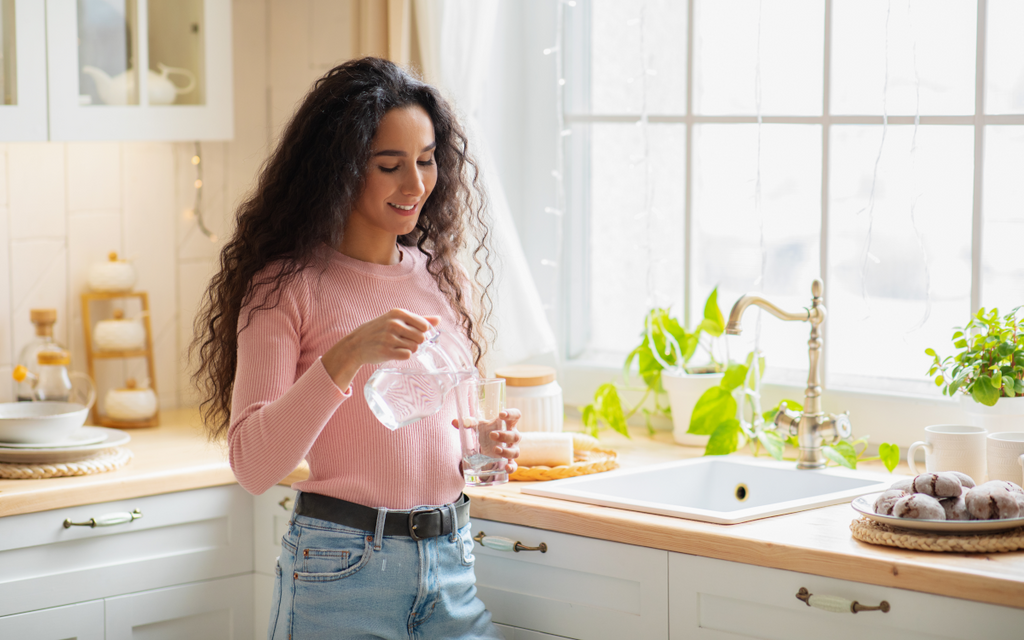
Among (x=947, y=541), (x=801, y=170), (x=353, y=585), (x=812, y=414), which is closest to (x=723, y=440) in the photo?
(x=812, y=414)

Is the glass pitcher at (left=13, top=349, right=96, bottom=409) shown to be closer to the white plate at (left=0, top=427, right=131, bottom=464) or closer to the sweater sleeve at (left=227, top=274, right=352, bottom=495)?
the white plate at (left=0, top=427, right=131, bottom=464)

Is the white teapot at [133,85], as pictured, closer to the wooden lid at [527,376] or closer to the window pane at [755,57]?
the wooden lid at [527,376]

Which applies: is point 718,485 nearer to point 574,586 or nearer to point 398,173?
point 574,586

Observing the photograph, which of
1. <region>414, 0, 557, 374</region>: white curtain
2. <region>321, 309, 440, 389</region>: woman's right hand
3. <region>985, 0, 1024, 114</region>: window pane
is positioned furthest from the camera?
<region>414, 0, 557, 374</region>: white curtain

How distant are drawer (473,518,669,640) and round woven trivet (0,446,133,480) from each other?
0.76 m

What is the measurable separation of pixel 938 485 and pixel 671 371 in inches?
33.5

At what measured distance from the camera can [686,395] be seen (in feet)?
8.02

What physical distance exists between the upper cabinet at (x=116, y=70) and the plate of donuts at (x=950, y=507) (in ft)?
5.70

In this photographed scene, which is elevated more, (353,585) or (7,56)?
(7,56)

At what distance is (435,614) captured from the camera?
1.72 meters

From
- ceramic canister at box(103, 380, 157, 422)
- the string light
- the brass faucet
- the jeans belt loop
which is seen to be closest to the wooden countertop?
ceramic canister at box(103, 380, 157, 422)

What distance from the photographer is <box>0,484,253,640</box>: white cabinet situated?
2.08 m

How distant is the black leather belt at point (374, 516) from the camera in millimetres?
1662

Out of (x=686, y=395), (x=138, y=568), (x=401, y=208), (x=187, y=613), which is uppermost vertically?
(x=401, y=208)
